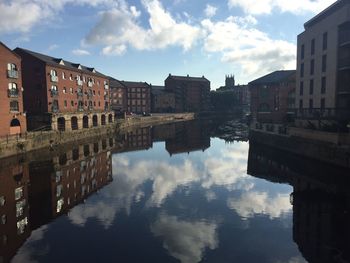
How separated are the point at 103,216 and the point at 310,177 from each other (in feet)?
79.7

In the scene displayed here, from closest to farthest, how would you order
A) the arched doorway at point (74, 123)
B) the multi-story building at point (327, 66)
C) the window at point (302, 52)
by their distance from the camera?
the multi-story building at point (327, 66)
the window at point (302, 52)
the arched doorway at point (74, 123)

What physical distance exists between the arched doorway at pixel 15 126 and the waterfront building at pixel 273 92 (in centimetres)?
6583

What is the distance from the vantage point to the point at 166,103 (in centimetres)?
17388

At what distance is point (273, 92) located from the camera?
102125 mm

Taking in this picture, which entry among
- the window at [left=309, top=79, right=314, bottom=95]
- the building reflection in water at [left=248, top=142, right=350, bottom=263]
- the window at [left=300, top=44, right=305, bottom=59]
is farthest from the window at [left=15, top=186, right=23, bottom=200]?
the window at [left=300, top=44, right=305, bottom=59]

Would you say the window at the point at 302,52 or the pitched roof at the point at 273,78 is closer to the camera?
the window at the point at 302,52

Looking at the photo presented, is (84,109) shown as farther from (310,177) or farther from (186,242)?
(186,242)

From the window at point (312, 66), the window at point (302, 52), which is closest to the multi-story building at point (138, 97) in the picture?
the window at point (302, 52)

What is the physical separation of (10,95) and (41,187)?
2552 cm

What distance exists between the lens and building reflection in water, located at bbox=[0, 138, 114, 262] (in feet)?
68.6

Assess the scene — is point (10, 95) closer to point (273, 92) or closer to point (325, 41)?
point (325, 41)

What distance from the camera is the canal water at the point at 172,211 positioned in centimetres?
1725

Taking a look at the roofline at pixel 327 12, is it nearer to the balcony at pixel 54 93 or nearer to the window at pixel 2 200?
the window at pixel 2 200

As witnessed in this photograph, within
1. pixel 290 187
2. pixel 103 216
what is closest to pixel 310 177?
pixel 290 187
